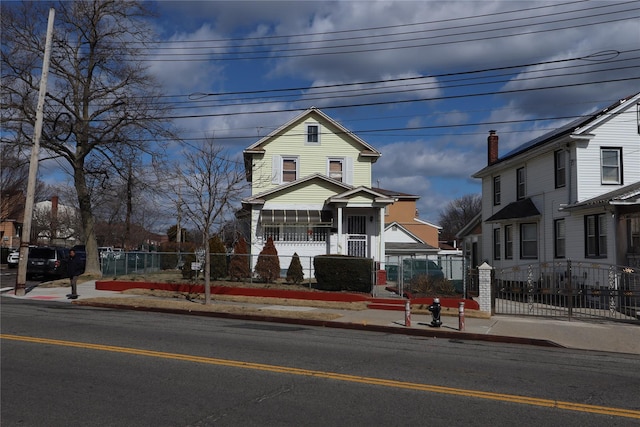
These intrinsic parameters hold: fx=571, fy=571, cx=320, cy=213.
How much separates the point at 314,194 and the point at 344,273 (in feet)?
27.8

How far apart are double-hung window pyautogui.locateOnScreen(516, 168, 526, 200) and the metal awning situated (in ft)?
29.6

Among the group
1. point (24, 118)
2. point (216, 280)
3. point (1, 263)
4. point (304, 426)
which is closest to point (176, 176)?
point (216, 280)

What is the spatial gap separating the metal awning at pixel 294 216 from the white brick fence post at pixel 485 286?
11612 millimetres

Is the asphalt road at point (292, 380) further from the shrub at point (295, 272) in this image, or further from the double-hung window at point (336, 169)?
the double-hung window at point (336, 169)

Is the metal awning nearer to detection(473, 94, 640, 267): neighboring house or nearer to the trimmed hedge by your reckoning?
the trimmed hedge

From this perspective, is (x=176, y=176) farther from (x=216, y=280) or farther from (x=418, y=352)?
(x=418, y=352)

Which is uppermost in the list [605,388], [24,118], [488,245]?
[24,118]

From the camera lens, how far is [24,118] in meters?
26.7

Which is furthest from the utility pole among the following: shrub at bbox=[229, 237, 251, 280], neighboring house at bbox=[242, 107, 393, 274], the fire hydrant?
the fire hydrant

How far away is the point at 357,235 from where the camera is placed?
27.5 meters

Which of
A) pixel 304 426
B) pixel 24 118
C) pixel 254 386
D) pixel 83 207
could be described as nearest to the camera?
pixel 304 426

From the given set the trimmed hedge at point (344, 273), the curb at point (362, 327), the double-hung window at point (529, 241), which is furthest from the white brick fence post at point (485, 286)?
the double-hung window at point (529, 241)

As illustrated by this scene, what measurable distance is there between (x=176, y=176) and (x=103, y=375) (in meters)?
13.2

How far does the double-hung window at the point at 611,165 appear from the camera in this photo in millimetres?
21609
